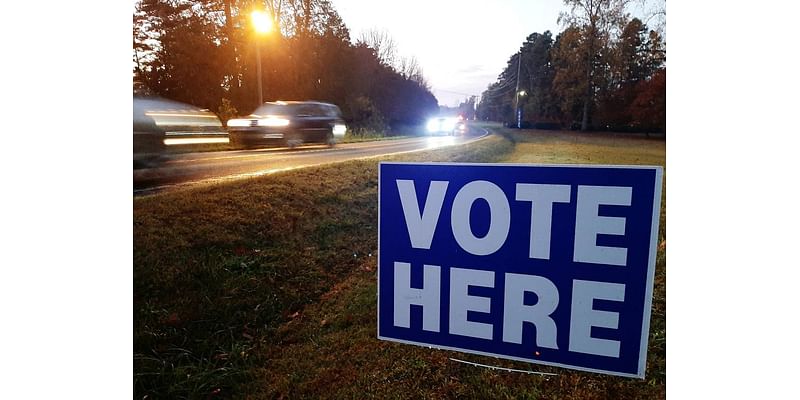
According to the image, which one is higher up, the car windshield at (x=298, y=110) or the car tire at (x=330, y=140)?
the car windshield at (x=298, y=110)

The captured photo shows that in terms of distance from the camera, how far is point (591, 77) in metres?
1.83

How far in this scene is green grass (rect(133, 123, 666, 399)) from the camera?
1524mm

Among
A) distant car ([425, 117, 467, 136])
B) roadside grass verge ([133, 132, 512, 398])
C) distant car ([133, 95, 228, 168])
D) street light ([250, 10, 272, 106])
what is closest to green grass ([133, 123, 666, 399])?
roadside grass verge ([133, 132, 512, 398])

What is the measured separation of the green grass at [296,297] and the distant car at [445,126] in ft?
0.40

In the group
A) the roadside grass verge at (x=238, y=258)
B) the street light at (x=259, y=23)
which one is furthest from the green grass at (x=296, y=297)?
the street light at (x=259, y=23)

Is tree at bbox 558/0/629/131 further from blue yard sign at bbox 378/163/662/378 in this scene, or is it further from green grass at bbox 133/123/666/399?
blue yard sign at bbox 378/163/662/378

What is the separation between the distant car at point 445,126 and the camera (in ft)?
7.07

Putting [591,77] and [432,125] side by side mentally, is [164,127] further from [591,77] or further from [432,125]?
[591,77]

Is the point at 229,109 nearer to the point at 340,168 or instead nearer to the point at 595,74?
the point at 340,168

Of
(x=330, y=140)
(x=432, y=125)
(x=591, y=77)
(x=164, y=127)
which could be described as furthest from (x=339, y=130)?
(x=591, y=77)

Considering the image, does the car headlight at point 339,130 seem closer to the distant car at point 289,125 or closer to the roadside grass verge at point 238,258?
the distant car at point 289,125

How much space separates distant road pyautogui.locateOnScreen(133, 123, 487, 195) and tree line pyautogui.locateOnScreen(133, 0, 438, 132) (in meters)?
0.15

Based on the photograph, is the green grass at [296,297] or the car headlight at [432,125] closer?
the green grass at [296,297]

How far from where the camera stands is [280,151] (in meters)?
2.32
